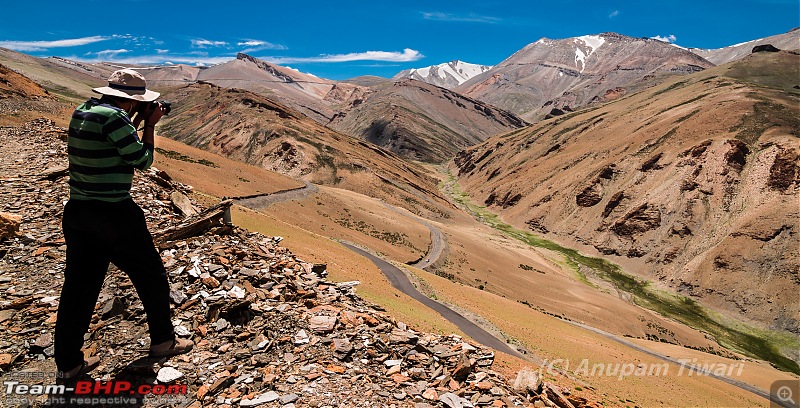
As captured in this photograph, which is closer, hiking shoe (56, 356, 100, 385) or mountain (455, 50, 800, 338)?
hiking shoe (56, 356, 100, 385)

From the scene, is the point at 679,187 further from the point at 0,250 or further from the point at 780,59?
the point at 780,59

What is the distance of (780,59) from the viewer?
613 feet

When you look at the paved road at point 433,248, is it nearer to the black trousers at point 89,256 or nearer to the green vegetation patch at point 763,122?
A: the black trousers at point 89,256

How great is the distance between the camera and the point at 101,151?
5.79 m

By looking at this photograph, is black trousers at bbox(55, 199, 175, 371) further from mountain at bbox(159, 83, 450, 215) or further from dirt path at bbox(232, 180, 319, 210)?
mountain at bbox(159, 83, 450, 215)

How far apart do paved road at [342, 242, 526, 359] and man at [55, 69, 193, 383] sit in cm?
1994

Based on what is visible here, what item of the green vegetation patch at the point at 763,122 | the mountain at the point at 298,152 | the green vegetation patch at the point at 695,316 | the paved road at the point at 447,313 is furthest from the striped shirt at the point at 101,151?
the green vegetation patch at the point at 763,122

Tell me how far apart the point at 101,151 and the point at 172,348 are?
3.67 m

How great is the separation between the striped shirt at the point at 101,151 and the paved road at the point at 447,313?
20.7 meters

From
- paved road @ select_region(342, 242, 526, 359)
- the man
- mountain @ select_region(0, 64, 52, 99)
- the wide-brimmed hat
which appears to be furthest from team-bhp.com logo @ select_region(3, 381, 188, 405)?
mountain @ select_region(0, 64, 52, 99)

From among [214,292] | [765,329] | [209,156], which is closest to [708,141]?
[765,329]

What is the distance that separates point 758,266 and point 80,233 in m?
93.3

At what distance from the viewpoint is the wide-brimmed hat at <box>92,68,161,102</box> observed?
20.0 feet

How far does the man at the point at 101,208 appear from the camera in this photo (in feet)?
18.9
